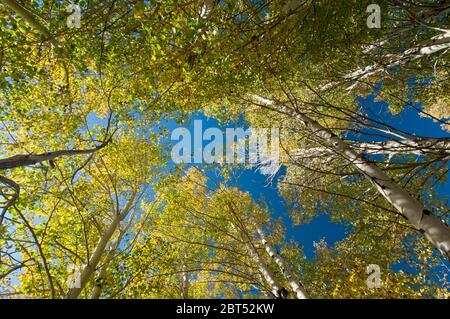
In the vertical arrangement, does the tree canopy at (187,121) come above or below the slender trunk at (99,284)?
above

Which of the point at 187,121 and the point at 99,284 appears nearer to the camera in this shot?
the point at 99,284

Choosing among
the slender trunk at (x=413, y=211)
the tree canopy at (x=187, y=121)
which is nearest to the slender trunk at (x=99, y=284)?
the tree canopy at (x=187, y=121)

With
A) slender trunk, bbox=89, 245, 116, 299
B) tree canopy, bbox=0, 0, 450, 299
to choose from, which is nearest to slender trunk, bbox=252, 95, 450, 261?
tree canopy, bbox=0, 0, 450, 299

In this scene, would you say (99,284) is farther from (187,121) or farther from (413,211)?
(413,211)

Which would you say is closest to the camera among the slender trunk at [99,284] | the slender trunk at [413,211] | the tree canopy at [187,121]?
the slender trunk at [413,211]

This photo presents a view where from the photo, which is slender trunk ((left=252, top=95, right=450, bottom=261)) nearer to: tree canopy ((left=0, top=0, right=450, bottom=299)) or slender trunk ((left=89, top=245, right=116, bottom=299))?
tree canopy ((left=0, top=0, right=450, bottom=299))

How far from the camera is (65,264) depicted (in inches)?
222

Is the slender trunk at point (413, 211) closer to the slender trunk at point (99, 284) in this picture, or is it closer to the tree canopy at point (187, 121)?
the tree canopy at point (187, 121)

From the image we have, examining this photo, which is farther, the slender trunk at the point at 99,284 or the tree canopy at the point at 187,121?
the slender trunk at the point at 99,284

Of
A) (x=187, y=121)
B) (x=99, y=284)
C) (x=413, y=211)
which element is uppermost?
(x=187, y=121)

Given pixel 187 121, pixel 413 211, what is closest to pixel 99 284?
pixel 187 121
